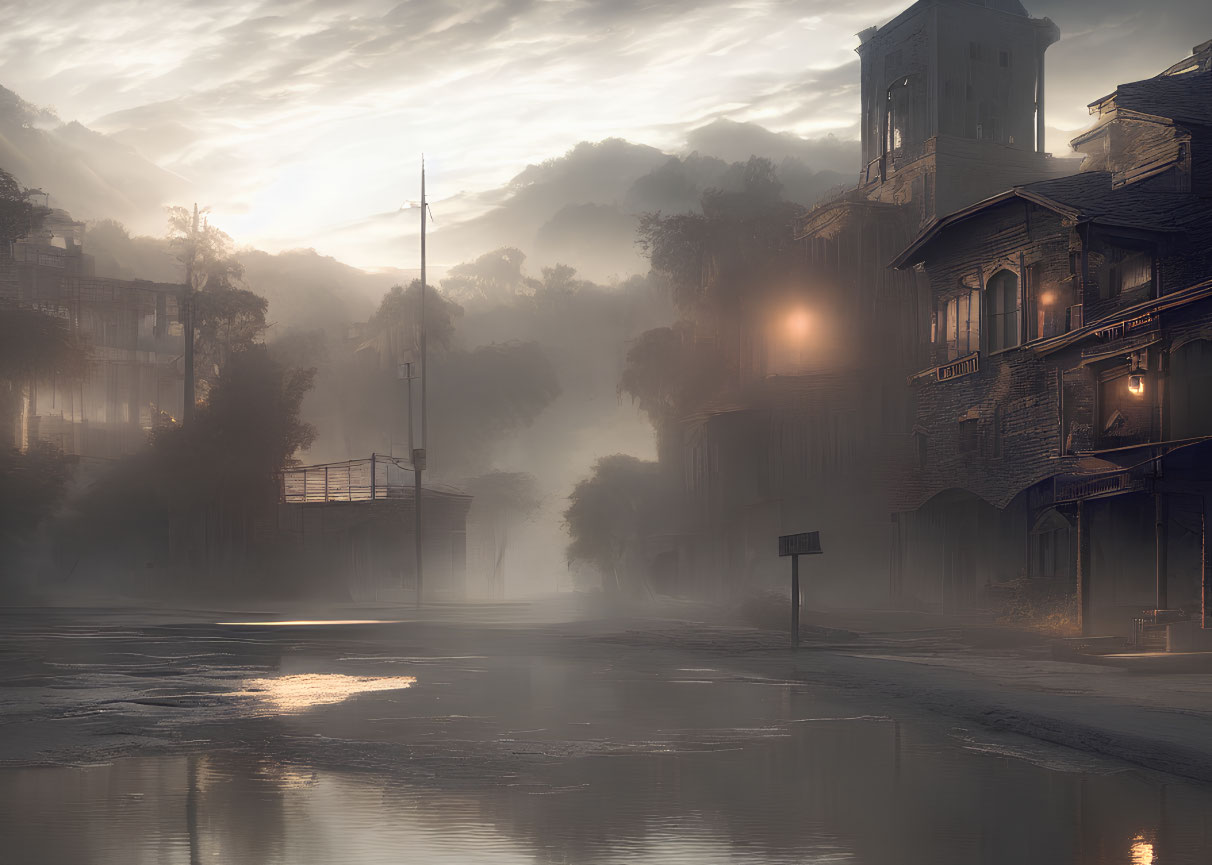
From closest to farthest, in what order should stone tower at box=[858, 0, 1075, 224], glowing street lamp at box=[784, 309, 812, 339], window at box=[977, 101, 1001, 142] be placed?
glowing street lamp at box=[784, 309, 812, 339], stone tower at box=[858, 0, 1075, 224], window at box=[977, 101, 1001, 142]

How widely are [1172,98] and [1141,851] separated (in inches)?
1214

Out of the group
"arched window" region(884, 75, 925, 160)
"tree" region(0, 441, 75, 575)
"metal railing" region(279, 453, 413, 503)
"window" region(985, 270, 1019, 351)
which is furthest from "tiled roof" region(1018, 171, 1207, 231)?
"tree" region(0, 441, 75, 575)

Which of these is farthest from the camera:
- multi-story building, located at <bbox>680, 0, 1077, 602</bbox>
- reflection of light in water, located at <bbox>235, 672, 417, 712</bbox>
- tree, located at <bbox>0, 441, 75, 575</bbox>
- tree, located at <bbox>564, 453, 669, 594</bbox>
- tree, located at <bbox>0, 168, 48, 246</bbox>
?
tree, located at <bbox>0, 168, 48, 246</bbox>

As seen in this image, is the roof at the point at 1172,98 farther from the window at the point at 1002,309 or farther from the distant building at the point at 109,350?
the distant building at the point at 109,350

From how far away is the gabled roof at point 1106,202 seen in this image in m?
32.9

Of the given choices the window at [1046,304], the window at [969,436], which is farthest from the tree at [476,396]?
the window at [1046,304]

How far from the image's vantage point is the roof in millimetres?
33031

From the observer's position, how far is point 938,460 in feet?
137

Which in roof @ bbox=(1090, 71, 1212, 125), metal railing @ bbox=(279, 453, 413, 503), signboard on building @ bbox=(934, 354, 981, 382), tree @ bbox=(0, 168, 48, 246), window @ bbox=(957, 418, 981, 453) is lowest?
metal railing @ bbox=(279, 453, 413, 503)

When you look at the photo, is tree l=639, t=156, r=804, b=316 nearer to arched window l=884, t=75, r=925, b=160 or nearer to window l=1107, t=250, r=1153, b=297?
arched window l=884, t=75, r=925, b=160

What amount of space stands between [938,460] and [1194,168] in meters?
11.6

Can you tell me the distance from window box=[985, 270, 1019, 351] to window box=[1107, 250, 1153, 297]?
133 inches

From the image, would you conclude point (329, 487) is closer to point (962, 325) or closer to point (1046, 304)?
point (962, 325)

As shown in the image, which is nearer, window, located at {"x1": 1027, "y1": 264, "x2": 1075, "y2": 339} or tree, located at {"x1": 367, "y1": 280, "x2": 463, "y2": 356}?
window, located at {"x1": 1027, "y1": 264, "x2": 1075, "y2": 339}
